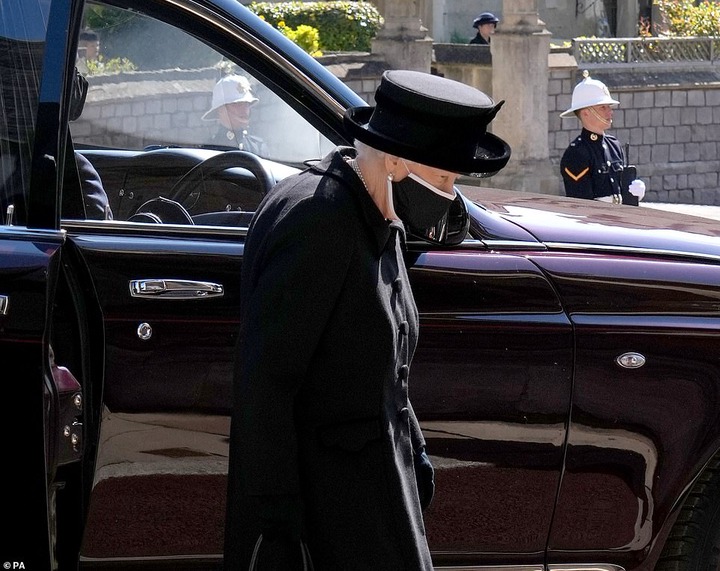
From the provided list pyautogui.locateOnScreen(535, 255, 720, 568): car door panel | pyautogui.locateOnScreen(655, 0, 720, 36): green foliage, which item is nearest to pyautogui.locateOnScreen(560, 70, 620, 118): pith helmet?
pyautogui.locateOnScreen(535, 255, 720, 568): car door panel

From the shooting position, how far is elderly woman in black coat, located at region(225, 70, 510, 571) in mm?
2303

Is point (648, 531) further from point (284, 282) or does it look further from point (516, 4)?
point (516, 4)

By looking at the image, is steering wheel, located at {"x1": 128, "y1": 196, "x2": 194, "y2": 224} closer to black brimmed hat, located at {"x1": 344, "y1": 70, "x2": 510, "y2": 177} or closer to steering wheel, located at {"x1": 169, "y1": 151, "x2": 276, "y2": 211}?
steering wheel, located at {"x1": 169, "y1": 151, "x2": 276, "y2": 211}

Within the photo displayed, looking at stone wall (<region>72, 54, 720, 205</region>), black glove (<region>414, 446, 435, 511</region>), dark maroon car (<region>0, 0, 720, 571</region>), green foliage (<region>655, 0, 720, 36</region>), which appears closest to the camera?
black glove (<region>414, 446, 435, 511</region>)

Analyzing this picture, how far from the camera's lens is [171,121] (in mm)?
3504

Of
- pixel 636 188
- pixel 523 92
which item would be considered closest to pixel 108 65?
pixel 636 188

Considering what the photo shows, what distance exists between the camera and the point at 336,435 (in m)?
2.38

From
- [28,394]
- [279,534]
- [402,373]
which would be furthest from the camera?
[28,394]

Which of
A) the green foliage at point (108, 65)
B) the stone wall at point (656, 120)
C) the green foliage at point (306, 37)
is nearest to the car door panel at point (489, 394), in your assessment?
the green foliage at point (108, 65)

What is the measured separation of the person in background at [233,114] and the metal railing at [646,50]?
12.9 meters

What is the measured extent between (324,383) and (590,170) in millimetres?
5049

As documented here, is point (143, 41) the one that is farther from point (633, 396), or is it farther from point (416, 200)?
point (633, 396)

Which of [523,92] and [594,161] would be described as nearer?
[594,161]

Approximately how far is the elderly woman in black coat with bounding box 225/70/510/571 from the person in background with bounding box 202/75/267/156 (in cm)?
90
